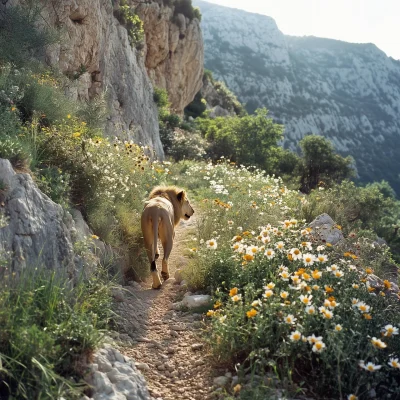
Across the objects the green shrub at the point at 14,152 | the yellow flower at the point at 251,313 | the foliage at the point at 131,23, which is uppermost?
the foliage at the point at 131,23

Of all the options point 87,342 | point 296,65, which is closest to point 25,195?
point 87,342

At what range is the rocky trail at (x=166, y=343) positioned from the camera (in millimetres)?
3230

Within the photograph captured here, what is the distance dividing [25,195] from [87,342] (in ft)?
4.85

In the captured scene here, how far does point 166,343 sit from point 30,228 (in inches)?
63.8

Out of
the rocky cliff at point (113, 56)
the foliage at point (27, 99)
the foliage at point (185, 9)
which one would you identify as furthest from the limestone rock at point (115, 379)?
the foliage at point (185, 9)

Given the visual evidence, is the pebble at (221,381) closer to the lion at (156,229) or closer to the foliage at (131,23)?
the lion at (156,229)

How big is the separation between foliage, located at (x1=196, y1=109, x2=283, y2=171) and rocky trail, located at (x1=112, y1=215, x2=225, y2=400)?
71.6 feet

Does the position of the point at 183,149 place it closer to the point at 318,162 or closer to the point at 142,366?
the point at 318,162

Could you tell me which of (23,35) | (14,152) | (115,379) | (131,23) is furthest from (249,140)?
(115,379)

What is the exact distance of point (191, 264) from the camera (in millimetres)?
5164

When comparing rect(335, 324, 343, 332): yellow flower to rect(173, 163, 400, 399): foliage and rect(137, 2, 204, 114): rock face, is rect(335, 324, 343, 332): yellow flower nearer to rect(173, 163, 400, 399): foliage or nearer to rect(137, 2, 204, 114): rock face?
rect(173, 163, 400, 399): foliage

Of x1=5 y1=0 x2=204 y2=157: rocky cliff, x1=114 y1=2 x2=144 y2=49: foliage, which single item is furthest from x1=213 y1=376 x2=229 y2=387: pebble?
x1=114 y1=2 x2=144 y2=49: foliage

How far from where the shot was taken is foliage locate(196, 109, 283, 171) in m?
26.9

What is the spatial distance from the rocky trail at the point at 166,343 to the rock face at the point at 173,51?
18.7 metres
